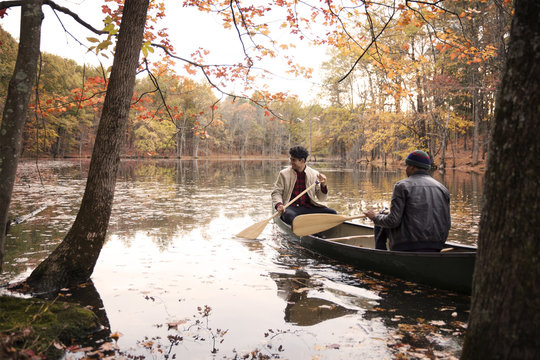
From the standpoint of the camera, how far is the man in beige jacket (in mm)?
7027

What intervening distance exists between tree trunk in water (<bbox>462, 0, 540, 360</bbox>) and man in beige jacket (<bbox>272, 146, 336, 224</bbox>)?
16.7 ft

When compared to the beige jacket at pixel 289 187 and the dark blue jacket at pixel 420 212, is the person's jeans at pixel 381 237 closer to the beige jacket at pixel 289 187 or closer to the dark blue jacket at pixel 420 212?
the dark blue jacket at pixel 420 212

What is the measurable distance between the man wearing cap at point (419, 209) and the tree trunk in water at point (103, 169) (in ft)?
10.6

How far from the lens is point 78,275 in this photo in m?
4.58

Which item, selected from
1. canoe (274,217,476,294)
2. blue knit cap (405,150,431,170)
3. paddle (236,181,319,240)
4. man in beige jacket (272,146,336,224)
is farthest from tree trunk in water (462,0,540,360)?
man in beige jacket (272,146,336,224)

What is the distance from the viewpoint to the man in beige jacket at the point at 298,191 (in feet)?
23.1

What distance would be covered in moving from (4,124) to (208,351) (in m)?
2.53

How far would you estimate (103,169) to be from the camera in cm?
440

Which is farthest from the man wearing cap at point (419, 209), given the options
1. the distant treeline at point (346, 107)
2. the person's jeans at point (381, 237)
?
the distant treeline at point (346, 107)

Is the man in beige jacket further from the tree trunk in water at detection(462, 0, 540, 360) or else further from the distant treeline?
the tree trunk in water at detection(462, 0, 540, 360)

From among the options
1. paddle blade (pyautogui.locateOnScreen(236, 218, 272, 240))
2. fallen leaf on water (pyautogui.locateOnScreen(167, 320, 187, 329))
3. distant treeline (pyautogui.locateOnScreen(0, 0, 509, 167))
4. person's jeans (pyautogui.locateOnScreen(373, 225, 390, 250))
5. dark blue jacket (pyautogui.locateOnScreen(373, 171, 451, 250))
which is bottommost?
fallen leaf on water (pyautogui.locateOnScreen(167, 320, 187, 329))

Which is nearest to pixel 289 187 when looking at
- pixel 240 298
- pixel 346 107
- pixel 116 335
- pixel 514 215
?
pixel 240 298

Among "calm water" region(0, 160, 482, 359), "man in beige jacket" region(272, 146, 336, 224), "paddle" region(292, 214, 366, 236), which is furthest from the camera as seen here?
"man in beige jacket" region(272, 146, 336, 224)

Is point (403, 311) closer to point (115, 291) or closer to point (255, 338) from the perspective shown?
point (255, 338)
